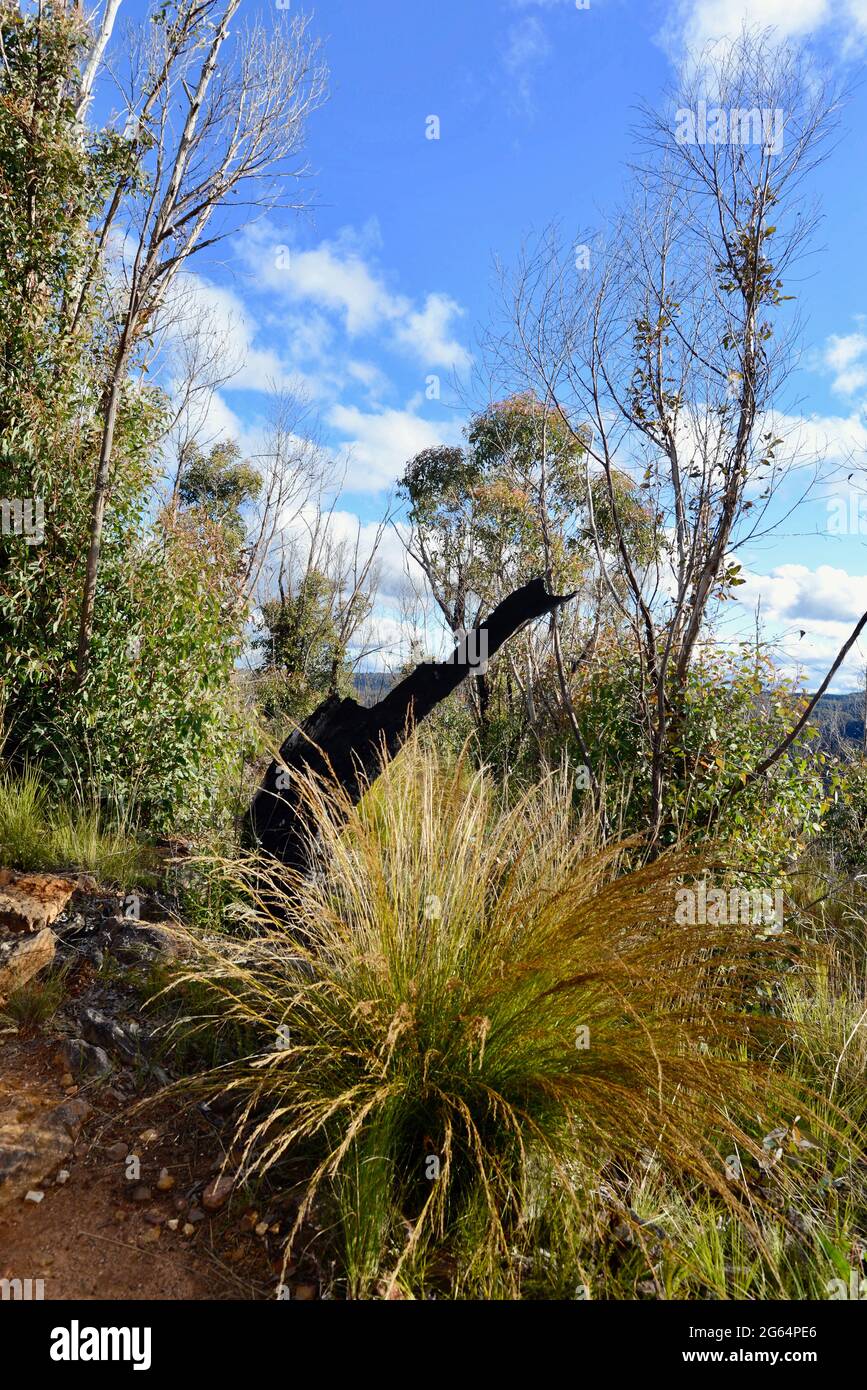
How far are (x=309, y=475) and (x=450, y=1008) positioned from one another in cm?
1517

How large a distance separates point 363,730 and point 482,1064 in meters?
2.07

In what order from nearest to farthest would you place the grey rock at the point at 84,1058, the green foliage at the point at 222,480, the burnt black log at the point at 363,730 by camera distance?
the grey rock at the point at 84,1058, the burnt black log at the point at 363,730, the green foliage at the point at 222,480

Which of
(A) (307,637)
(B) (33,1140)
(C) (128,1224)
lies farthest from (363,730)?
(A) (307,637)

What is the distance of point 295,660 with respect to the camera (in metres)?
16.5

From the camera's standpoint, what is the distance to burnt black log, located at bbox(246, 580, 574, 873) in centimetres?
356

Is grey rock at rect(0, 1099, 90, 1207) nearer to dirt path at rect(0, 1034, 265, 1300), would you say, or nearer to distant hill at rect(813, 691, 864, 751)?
dirt path at rect(0, 1034, 265, 1300)

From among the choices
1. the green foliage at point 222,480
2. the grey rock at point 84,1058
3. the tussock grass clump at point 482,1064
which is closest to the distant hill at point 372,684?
the green foliage at point 222,480

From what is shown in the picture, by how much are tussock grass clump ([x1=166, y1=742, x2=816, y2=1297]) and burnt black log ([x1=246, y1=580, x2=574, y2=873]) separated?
3.55 feet

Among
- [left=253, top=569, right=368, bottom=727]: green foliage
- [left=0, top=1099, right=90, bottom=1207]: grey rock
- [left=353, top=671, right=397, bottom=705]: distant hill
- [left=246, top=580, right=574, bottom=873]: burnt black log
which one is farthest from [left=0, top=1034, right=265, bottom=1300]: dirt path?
[left=253, top=569, right=368, bottom=727]: green foliage

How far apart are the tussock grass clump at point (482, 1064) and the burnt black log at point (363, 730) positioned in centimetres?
108

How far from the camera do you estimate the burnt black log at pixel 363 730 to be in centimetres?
356

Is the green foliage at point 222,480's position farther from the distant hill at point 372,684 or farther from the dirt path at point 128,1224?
the dirt path at point 128,1224

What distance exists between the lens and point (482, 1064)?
212cm
